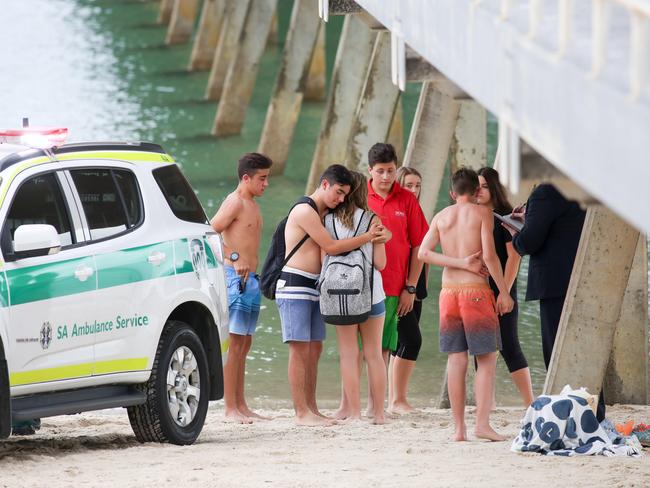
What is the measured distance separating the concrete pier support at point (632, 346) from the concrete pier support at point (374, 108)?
5.71 m

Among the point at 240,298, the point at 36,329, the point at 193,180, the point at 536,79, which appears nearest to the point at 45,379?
the point at 36,329

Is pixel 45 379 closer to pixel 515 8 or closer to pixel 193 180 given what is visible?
pixel 515 8

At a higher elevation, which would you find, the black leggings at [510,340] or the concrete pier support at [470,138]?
the concrete pier support at [470,138]

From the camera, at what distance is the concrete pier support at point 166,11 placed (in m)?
38.5

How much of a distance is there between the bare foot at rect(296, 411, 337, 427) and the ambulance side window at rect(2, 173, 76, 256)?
78.6 inches

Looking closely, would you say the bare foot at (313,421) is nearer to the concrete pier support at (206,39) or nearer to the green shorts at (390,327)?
the green shorts at (390,327)

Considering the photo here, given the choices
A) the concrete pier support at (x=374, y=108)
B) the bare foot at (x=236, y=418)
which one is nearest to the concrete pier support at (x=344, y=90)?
the concrete pier support at (x=374, y=108)

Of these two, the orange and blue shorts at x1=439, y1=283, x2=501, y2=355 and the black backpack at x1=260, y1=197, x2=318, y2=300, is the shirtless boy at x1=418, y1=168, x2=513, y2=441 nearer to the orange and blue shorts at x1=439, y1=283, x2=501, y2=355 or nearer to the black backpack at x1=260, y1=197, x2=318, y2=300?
the orange and blue shorts at x1=439, y1=283, x2=501, y2=355

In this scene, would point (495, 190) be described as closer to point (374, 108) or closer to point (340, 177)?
point (340, 177)

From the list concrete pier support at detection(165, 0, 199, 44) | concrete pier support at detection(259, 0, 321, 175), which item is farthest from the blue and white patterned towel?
concrete pier support at detection(165, 0, 199, 44)

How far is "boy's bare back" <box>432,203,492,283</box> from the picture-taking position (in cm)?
837

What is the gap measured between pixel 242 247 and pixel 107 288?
1.51m

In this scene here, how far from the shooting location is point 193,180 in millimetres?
20625

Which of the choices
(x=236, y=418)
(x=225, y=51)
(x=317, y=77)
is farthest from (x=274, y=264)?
(x=225, y=51)
